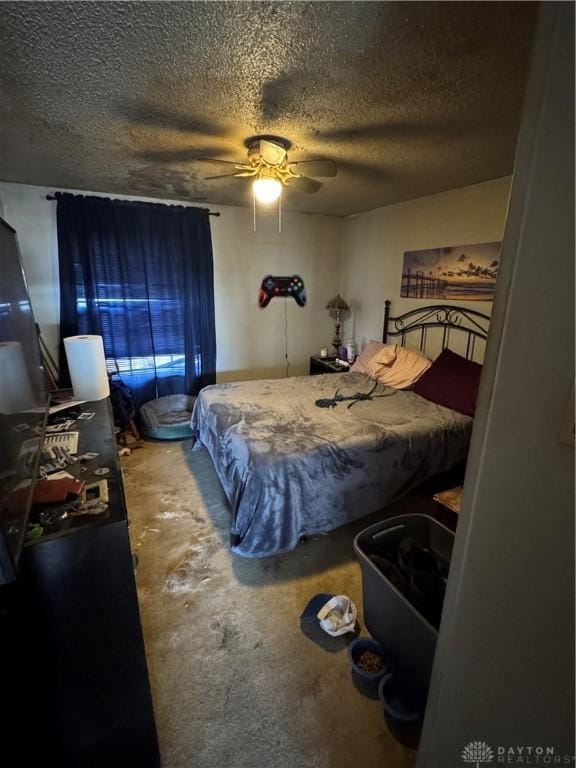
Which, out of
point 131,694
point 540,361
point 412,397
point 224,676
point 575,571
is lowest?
point 224,676

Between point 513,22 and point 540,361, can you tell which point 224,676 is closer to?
point 540,361

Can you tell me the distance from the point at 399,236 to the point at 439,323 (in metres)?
1.06

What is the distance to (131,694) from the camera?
109 cm

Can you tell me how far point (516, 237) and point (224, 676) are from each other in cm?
186

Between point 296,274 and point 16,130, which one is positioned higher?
point 16,130

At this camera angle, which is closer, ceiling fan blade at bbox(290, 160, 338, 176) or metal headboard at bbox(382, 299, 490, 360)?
ceiling fan blade at bbox(290, 160, 338, 176)

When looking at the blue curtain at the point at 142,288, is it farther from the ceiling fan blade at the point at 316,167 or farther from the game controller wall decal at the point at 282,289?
the ceiling fan blade at the point at 316,167

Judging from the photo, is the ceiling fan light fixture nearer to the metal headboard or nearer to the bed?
the bed

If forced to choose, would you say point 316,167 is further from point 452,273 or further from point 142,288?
point 142,288

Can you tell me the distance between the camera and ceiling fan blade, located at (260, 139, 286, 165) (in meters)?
2.01

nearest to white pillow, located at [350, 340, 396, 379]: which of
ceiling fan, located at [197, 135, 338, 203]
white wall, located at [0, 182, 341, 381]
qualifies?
white wall, located at [0, 182, 341, 381]

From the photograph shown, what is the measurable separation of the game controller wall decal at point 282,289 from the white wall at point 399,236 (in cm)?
62

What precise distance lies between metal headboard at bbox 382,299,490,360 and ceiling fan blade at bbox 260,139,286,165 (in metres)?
1.88

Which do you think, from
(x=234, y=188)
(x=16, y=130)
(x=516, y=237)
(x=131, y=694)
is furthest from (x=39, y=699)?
(x=234, y=188)
